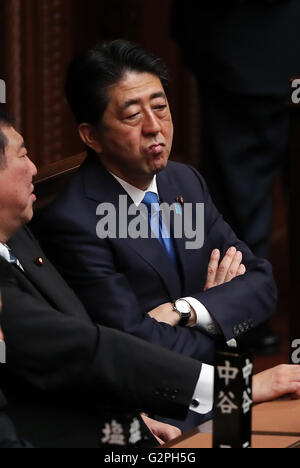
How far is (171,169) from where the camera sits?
137 inches

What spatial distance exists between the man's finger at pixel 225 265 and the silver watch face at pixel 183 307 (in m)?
0.16

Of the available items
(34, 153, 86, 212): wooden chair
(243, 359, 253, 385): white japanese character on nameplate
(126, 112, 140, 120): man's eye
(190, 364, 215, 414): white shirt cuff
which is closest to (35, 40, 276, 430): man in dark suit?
(126, 112, 140, 120): man's eye

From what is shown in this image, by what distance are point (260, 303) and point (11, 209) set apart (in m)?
0.83

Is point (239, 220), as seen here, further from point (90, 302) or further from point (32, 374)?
point (32, 374)

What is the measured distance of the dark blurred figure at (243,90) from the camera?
484 centimetres

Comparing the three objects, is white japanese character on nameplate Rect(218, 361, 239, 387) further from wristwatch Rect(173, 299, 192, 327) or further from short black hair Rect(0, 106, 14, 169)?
wristwatch Rect(173, 299, 192, 327)

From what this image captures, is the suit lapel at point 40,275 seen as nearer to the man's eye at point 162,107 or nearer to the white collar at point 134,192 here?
the white collar at point 134,192

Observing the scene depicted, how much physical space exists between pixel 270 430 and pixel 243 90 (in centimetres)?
245

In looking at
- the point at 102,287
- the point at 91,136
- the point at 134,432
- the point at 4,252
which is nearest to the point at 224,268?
the point at 102,287

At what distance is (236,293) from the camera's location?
10.9 ft

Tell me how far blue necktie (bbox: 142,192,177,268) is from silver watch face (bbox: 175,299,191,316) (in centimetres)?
13

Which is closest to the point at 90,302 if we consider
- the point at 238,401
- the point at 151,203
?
the point at 151,203

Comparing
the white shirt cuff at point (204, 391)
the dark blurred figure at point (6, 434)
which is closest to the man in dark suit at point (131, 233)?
the white shirt cuff at point (204, 391)

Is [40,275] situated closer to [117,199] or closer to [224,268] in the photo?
[117,199]
